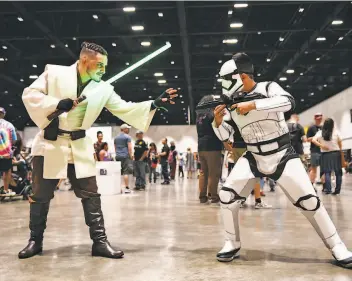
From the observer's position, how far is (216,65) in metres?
17.3

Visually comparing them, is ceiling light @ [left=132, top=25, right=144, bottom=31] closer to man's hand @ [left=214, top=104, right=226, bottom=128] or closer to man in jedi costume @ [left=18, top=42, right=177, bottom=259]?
man in jedi costume @ [left=18, top=42, right=177, bottom=259]

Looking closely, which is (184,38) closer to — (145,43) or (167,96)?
(145,43)

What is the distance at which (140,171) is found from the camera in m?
9.53

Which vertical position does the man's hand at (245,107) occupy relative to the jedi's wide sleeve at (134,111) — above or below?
below

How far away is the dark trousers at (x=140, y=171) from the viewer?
371 inches

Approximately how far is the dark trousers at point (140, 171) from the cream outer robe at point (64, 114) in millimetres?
6357

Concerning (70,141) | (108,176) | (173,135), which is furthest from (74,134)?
(173,135)

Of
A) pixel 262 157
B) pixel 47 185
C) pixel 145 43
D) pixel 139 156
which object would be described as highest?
pixel 145 43

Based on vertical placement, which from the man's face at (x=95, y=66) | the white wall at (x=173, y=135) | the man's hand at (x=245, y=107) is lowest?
the man's hand at (x=245, y=107)

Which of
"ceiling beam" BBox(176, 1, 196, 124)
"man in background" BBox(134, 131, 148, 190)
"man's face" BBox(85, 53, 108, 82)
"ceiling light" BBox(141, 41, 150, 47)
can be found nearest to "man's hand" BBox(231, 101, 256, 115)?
"man's face" BBox(85, 53, 108, 82)

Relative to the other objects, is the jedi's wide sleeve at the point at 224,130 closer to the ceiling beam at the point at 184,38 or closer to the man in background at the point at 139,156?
the man in background at the point at 139,156

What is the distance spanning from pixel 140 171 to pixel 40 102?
681cm

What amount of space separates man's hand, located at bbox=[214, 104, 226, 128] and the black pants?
3.49ft

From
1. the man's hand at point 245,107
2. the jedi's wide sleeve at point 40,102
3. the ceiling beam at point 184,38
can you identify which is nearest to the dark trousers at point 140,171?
the ceiling beam at point 184,38
